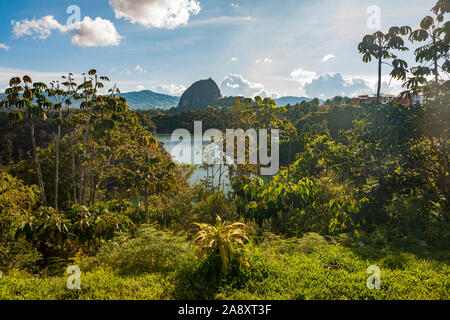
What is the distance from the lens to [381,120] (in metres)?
5.87

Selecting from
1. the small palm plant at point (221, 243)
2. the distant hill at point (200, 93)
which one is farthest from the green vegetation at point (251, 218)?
the distant hill at point (200, 93)

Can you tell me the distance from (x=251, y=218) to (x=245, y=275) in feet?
10.2

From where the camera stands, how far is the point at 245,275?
326cm

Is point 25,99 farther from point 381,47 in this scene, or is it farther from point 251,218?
point 381,47

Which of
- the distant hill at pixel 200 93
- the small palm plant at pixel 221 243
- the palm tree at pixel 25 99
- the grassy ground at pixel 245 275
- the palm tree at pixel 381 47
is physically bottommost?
the grassy ground at pixel 245 275

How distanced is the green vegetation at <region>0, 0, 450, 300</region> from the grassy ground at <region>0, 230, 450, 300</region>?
2cm

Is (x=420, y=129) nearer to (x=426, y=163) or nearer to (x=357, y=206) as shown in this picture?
(x=426, y=163)

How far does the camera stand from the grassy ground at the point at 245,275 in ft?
9.57

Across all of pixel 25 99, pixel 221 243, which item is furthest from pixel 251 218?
pixel 25 99

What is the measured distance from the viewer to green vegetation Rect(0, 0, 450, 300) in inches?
125

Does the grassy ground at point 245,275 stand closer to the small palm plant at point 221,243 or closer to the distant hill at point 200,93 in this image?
the small palm plant at point 221,243

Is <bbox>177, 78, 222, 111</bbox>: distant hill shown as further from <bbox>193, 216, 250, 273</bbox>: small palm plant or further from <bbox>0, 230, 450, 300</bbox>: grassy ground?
<bbox>193, 216, 250, 273</bbox>: small palm plant

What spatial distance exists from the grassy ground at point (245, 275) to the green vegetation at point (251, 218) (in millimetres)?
20
